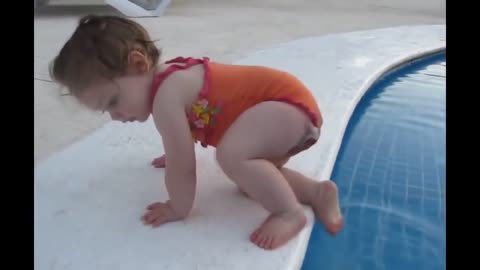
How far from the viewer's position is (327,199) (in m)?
1.33

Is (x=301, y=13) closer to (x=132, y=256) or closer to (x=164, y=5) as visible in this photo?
(x=164, y=5)

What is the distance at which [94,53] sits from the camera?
1162 millimetres

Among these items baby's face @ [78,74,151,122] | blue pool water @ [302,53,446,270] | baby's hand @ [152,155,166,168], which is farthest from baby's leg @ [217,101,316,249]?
baby's hand @ [152,155,166,168]

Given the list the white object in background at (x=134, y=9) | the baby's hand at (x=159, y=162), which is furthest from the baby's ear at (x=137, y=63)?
the white object in background at (x=134, y=9)

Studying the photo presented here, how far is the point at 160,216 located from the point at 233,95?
0.33 meters

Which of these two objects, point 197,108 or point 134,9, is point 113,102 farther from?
point 134,9

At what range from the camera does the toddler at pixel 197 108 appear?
118 centimetres

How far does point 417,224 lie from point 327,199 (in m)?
0.25

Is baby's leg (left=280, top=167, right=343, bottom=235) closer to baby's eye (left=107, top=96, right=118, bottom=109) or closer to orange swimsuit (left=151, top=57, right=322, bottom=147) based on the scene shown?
orange swimsuit (left=151, top=57, right=322, bottom=147)

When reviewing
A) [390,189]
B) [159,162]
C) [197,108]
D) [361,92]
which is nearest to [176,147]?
[197,108]

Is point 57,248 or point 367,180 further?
point 367,180
